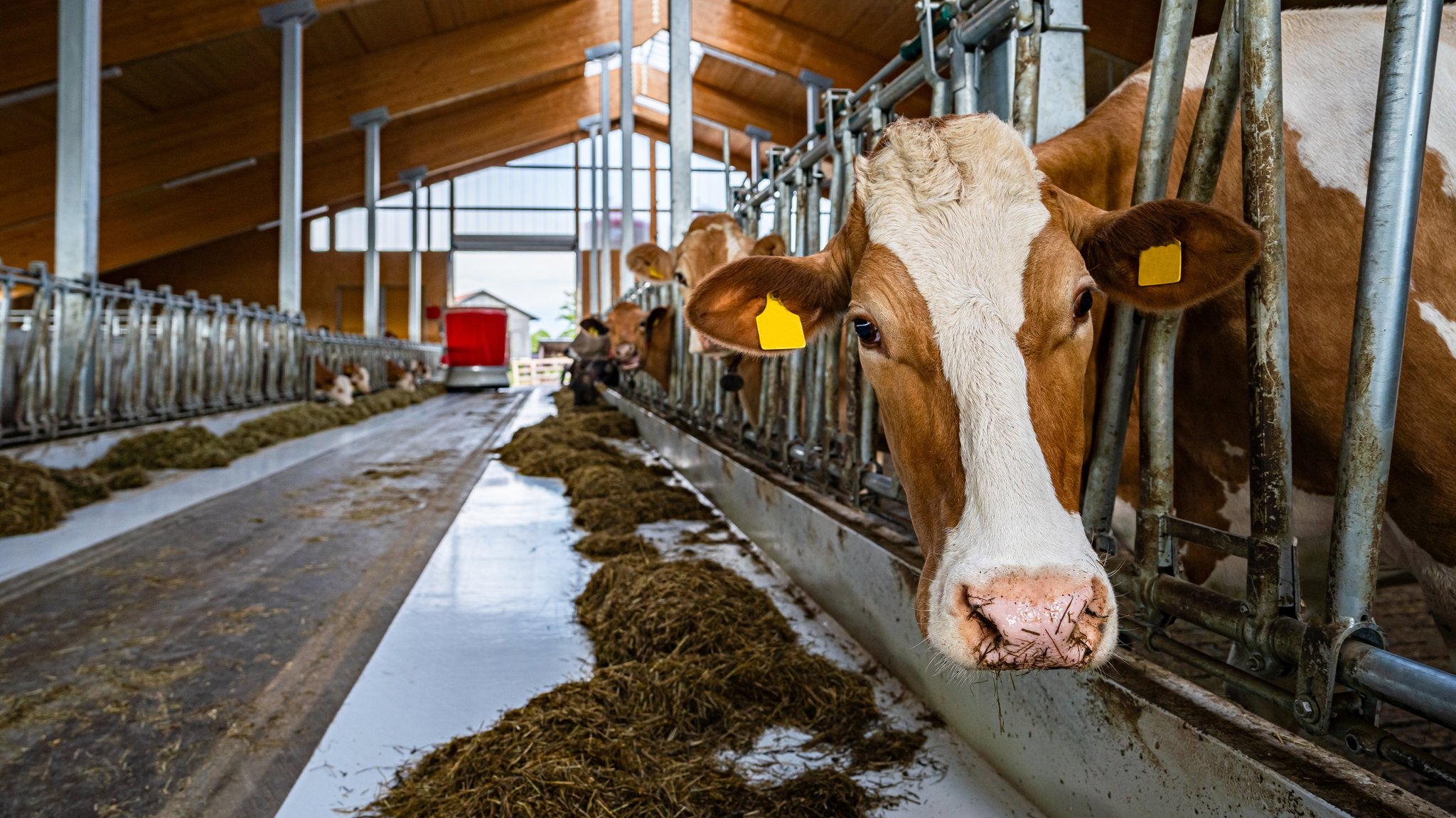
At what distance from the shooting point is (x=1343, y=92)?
1.69 meters

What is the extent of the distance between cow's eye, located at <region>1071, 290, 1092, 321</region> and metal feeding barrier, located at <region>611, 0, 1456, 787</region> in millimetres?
288

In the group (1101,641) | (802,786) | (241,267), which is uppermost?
(241,267)

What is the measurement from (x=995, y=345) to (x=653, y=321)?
290 inches

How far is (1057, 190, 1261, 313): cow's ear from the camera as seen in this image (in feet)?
4.67

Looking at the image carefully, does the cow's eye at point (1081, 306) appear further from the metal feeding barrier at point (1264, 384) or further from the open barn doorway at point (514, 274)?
the open barn doorway at point (514, 274)

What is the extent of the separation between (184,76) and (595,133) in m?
13.5

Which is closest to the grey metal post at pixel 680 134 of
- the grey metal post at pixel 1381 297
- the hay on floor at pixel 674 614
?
the hay on floor at pixel 674 614

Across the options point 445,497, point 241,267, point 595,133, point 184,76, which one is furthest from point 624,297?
point 241,267

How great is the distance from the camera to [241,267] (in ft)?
88.3

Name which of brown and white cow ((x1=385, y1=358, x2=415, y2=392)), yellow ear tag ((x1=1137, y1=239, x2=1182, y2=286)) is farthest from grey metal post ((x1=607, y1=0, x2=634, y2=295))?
yellow ear tag ((x1=1137, y1=239, x2=1182, y2=286))

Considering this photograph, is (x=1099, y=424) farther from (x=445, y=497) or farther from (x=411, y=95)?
(x=411, y=95)

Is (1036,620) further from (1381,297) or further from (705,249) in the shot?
(705,249)

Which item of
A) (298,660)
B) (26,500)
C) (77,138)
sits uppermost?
(77,138)

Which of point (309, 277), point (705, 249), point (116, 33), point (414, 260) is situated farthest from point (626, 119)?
point (309, 277)
